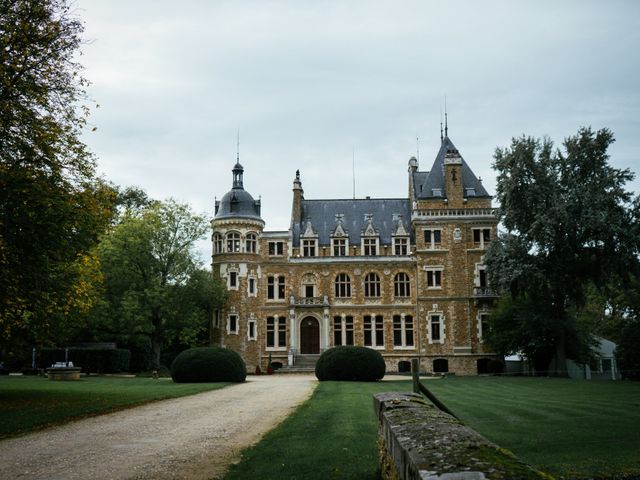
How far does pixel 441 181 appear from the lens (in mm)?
47750

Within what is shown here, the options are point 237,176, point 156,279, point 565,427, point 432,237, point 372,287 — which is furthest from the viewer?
point 237,176

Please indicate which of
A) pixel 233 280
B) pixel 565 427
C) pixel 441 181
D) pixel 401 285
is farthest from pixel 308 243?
pixel 565 427

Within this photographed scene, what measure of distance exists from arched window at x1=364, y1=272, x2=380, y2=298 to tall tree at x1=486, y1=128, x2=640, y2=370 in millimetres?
12861

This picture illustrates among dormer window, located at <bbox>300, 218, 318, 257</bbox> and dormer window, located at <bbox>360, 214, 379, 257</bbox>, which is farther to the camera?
dormer window, located at <bbox>300, 218, 318, 257</bbox>

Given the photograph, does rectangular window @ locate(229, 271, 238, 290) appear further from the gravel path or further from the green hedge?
the gravel path

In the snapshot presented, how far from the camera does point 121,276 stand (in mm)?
41812

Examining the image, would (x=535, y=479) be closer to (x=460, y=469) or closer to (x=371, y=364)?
(x=460, y=469)

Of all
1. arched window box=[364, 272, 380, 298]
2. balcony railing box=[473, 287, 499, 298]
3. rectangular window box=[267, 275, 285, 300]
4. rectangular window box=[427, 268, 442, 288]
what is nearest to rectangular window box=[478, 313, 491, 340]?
balcony railing box=[473, 287, 499, 298]

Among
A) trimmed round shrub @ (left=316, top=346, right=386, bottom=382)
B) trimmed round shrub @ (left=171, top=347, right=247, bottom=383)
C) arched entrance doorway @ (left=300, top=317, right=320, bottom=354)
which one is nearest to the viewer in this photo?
trimmed round shrub @ (left=171, top=347, right=247, bottom=383)

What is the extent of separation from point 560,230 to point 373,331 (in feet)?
58.3

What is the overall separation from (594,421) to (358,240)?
35645mm

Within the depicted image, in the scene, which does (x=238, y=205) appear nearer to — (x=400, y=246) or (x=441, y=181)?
(x=400, y=246)

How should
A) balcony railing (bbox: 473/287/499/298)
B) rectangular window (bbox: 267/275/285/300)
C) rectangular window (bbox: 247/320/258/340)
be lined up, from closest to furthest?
balcony railing (bbox: 473/287/499/298), rectangular window (bbox: 247/320/258/340), rectangular window (bbox: 267/275/285/300)

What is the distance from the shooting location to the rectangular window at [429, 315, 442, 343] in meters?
45.6
